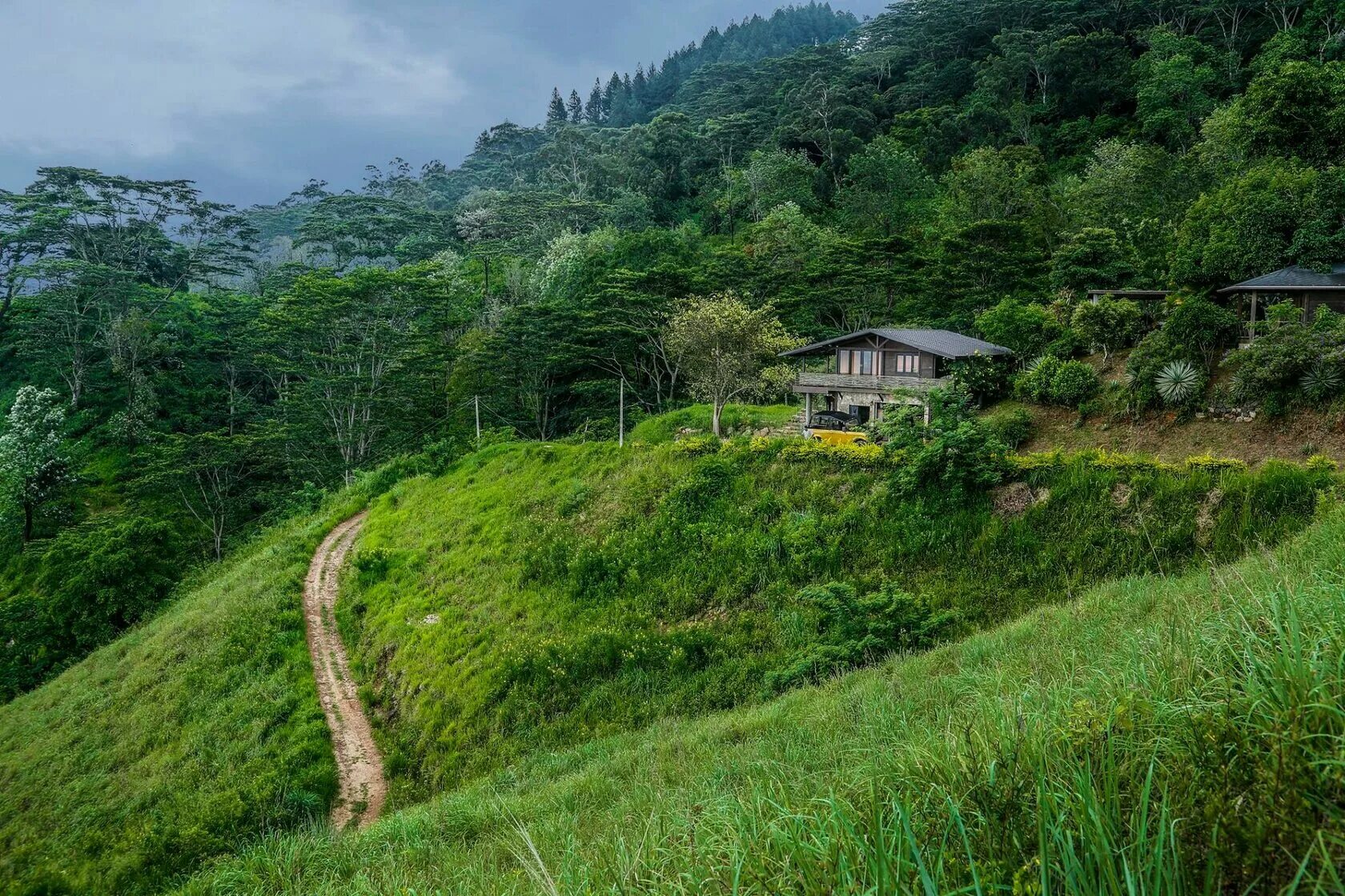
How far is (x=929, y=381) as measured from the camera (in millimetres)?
25500

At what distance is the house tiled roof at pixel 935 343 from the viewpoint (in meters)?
25.2

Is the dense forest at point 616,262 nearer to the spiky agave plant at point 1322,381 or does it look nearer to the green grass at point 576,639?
the spiky agave plant at point 1322,381

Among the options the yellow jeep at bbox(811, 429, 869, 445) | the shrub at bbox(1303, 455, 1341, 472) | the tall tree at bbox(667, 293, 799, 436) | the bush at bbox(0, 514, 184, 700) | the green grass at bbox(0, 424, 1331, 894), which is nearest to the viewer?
the green grass at bbox(0, 424, 1331, 894)

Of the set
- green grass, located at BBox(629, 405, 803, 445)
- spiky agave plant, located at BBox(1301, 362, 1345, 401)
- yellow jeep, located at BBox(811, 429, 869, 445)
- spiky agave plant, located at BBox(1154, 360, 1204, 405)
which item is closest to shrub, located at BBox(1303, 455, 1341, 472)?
spiky agave plant, located at BBox(1301, 362, 1345, 401)

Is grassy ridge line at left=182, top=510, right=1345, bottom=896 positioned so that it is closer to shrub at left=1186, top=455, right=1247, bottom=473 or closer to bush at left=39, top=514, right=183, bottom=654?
shrub at left=1186, top=455, right=1247, bottom=473

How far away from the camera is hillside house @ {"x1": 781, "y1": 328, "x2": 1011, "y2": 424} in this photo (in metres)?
25.8

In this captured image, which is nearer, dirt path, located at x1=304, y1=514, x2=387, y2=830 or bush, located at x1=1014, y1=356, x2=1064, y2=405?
dirt path, located at x1=304, y1=514, x2=387, y2=830

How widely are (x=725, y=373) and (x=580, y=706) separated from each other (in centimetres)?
1859

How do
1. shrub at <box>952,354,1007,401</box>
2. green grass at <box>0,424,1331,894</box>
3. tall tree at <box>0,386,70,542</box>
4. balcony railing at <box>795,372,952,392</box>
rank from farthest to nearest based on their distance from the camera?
tall tree at <box>0,386,70,542</box>, balcony railing at <box>795,372,952,392</box>, shrub at <box>952,354,1007,401</box>, green grass at <box>0,424,1331,894</box>

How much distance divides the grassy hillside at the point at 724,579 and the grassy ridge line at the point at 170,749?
1.64 meters

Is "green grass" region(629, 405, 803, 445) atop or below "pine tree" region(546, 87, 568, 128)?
below

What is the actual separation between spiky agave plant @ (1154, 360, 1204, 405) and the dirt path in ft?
67.1

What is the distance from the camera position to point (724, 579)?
13.3m

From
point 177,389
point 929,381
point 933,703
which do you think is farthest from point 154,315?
point 933,703
